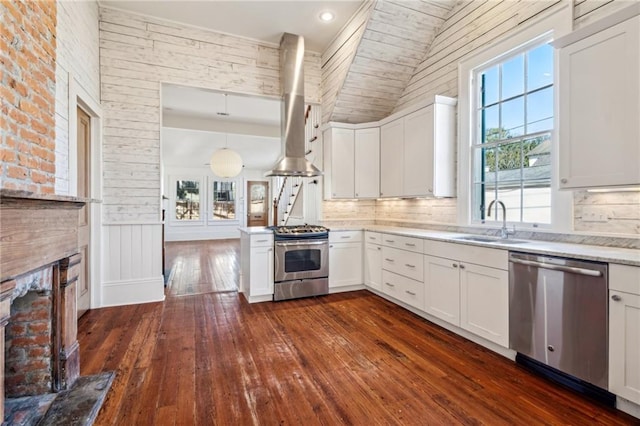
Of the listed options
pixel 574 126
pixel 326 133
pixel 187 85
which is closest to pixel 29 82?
pixel 187 85

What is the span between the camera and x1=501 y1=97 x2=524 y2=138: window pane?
3057 mm

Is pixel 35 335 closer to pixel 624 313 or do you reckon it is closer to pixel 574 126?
pixel 624 313

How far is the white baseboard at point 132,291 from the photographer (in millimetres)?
3822

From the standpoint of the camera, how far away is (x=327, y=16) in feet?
12.9

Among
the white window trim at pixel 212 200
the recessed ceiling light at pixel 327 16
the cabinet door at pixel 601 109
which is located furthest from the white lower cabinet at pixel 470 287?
the white window trim at pixel 212 200

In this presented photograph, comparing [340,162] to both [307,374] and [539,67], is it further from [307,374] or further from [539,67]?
[307,374]

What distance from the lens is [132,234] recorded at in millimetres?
3936

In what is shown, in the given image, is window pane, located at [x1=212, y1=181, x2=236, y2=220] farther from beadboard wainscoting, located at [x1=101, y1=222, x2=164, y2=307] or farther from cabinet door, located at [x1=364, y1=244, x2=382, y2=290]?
cabinet door, located at [x1=364, y1=244, x2=382, y2=290]

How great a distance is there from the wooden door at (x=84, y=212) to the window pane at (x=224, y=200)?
738 cm

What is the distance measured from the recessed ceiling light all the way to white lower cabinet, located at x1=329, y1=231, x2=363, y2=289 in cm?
274

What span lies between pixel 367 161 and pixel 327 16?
193 cm

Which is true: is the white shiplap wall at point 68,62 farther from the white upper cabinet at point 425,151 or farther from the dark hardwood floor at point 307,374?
the white upper cabinet at point 425,151

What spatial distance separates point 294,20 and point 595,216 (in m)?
3.81

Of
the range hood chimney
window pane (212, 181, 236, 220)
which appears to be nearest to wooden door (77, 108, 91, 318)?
the range hood chimney
